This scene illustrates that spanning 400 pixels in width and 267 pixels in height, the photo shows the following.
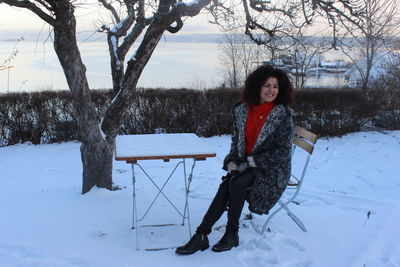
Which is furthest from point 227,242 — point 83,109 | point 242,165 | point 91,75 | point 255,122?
point 91,75

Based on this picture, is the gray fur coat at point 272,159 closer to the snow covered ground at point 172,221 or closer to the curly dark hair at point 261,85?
the curly dark hair at point 261,85

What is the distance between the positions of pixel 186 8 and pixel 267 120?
1.78m

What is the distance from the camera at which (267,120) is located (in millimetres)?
3455

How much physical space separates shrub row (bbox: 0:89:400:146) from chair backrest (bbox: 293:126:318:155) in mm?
4315

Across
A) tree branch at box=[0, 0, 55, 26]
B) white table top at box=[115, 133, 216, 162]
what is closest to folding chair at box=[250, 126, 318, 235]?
white table top at box=[115, 133, 216, 162]

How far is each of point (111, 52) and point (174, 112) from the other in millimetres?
3447

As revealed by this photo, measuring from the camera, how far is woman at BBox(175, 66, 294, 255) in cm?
329

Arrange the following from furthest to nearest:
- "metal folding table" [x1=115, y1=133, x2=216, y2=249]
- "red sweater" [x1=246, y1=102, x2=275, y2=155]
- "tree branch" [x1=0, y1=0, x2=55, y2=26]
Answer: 1. "tree branch" [x1=0, y1=0, x2=55, y2=26]
2. "red sweater" [x1=246, y1=102, x2=275, y2=155]
3. "metal folding table" [x1=115, y1=133, x2=216, y2=249]

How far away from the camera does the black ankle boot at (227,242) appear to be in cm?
322

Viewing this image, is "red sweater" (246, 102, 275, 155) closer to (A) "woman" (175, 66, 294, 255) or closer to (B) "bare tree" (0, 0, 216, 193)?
(A) "woman" (175, 66, 294, 255)

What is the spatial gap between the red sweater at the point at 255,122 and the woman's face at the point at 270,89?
0.17 feet

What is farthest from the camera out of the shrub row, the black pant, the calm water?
the calm water

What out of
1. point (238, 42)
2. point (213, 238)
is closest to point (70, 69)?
point (213, 238)

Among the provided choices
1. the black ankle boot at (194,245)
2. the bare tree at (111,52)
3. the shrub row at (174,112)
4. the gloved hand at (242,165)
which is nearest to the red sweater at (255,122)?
the gloved hand at (242,165)
